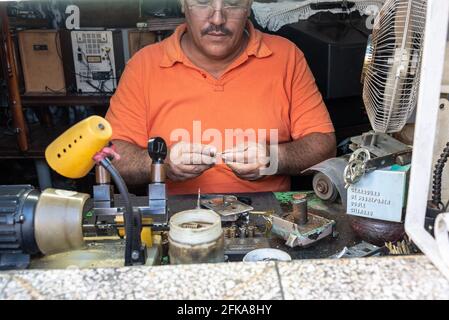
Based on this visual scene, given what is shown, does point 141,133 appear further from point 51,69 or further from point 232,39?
point 51,69

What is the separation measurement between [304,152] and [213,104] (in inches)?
18.2

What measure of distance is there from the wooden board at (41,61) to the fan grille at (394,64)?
2561 millimetres

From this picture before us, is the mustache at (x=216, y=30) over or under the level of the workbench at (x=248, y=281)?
over

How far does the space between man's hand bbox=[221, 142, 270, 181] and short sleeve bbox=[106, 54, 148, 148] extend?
1.59 feet

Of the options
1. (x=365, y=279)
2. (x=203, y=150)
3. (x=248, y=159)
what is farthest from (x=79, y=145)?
(x=248, y=159)

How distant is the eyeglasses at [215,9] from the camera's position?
2.04 metres

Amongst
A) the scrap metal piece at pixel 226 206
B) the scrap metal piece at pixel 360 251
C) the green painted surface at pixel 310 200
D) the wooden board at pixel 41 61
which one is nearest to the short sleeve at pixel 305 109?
the green painted surface at pixel 310 200

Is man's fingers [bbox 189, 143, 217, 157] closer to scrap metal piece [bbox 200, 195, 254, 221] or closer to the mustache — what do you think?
A: scrap metal piece [bbox 200, 195, 254, 221]

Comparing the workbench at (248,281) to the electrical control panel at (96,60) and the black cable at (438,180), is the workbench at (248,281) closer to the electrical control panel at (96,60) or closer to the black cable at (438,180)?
the black cable at (438,180)

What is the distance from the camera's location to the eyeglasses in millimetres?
2041

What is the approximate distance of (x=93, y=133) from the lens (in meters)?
A: 0.91

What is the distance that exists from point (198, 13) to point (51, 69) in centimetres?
171

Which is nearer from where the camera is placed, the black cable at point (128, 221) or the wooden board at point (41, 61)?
the black cable at point (128, 221)

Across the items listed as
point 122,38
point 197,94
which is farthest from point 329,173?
point 122,38
